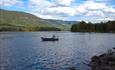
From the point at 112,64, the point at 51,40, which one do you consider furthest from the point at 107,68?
the point at 51,40

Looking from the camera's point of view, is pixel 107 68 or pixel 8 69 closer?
pixel 107 68

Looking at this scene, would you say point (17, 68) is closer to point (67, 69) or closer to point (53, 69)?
point (53, 69)

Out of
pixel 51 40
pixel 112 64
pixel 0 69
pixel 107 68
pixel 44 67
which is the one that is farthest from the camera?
pixel 51 40

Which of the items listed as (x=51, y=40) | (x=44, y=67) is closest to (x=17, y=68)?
(x=44, y=67)

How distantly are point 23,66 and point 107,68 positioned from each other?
55.9 feet

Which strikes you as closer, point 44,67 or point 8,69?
point 8,69

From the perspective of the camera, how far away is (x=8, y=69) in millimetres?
40719

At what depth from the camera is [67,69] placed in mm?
41062

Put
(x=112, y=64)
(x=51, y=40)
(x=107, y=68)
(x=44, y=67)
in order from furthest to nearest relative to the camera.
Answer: (x=51, y=40)
(x=44, y=67)
(x=112, y=64)
(x=107, y=68)

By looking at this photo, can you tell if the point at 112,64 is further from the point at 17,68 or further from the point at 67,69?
the point at 17,68

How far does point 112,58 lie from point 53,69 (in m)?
10.8

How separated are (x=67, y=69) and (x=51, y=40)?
91.3 meters

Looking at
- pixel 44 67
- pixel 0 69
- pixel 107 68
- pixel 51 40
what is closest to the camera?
pixel 107 68

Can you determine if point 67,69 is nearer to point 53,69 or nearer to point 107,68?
point 53,69
